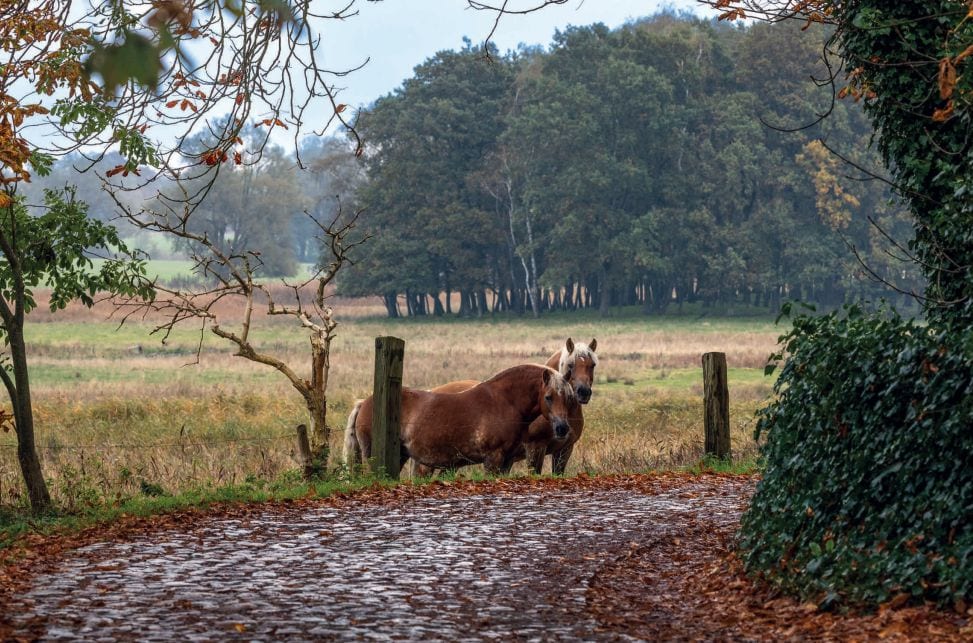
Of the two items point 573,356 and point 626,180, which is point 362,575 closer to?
point 573,356

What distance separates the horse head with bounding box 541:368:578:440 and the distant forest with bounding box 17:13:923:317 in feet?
182

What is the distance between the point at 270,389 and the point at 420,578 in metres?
26.6

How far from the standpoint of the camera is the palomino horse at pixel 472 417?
1550 cm

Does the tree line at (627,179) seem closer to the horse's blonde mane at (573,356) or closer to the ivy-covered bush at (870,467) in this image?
the horse's blonde mane at (573,356)

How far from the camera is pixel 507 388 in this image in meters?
15.7

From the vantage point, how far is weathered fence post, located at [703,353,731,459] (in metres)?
17.0

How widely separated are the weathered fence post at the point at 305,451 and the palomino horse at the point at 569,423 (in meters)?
1.86

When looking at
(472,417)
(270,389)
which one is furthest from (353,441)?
(270,389)

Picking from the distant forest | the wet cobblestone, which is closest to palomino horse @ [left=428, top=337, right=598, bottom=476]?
the wet cobblestone

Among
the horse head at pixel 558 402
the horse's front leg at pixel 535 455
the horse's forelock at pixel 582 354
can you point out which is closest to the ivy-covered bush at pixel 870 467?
the horse head at pixel 558 402

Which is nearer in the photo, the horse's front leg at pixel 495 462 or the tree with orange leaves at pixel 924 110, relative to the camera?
the tree with orange leaves at pixel 924 110

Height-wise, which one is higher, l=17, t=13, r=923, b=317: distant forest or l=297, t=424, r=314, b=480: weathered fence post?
l=17, t=13, r=923, b=317: distant forest

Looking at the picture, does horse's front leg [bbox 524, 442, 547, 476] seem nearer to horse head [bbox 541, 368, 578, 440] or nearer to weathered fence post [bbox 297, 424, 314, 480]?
horse head [bbox 541, 368, 578, 440]

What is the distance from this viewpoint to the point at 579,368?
15.8 meters
